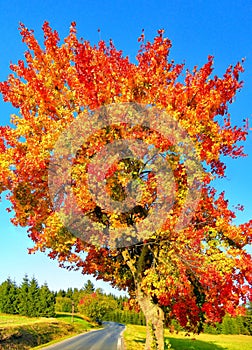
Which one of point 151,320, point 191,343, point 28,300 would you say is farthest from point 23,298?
point 151,320

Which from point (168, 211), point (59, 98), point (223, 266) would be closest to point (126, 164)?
point (168, 211)

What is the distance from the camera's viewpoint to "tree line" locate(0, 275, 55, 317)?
292 feet

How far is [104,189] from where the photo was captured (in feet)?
39.3

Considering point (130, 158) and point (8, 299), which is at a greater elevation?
point (8, 299)

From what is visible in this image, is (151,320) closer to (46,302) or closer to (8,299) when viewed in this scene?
(46,302)

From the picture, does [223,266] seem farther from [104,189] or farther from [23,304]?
[23,304]

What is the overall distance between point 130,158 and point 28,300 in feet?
289

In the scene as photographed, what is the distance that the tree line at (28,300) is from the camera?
89094 millimetres

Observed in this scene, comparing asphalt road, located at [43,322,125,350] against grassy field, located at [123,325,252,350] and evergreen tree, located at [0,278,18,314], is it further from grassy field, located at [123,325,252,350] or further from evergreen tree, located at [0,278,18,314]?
evergreen tree, located at [0,278,18,314]

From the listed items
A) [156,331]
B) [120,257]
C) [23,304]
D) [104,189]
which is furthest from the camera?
[23,304]

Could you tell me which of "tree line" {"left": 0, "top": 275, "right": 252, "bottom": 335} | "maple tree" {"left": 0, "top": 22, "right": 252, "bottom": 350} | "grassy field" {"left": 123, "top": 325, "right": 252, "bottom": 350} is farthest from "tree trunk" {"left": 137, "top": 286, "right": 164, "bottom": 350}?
"tree line" {"left": 0, "top": 275, "right": 252, "bottom": 335}

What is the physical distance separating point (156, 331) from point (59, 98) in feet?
32.6

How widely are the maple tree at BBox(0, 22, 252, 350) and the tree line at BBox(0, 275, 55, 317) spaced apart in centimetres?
8211

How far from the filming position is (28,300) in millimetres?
91188
